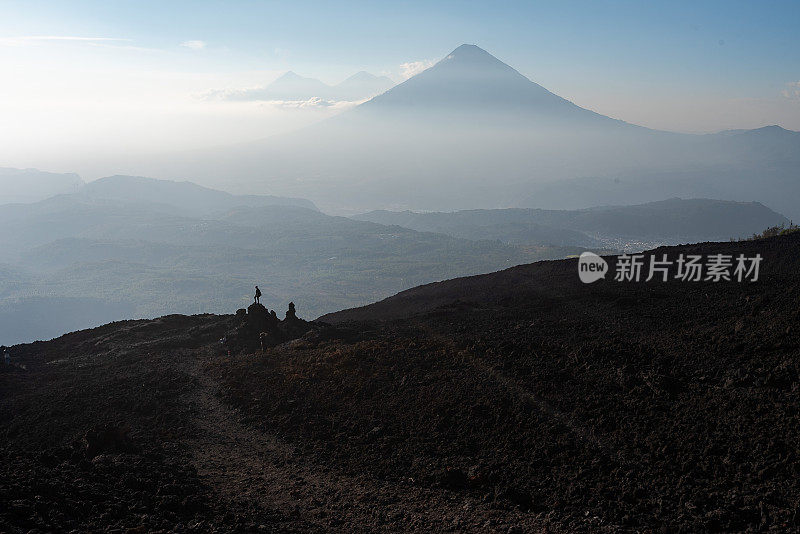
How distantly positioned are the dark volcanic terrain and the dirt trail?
0.06 meters

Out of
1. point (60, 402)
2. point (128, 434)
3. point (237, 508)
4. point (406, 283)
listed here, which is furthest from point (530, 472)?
point (406, 283)

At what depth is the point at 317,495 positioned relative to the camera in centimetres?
1084

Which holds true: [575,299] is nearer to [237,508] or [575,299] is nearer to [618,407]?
[618,407]

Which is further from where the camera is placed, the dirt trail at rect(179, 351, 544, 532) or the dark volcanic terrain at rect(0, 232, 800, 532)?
the dirt trail at rect(179, 351, 544, 532)

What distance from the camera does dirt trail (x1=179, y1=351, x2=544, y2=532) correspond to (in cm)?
927

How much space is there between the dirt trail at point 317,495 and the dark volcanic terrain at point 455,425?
6cm

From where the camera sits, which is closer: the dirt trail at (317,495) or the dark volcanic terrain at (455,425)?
the dark volcanic terrain at (455,425)

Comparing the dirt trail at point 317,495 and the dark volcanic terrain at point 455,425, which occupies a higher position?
the dark volcanic terrain at point 455,425

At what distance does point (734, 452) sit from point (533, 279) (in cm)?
1934

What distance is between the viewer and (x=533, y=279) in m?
28.7

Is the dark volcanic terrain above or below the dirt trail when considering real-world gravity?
above

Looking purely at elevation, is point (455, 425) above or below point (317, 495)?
above

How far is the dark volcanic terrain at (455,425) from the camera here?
894cm

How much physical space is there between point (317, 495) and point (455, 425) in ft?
12.7
